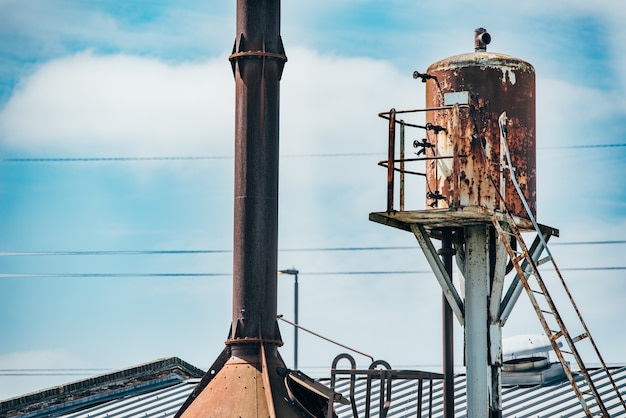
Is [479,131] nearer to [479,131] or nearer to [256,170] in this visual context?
[479,131]

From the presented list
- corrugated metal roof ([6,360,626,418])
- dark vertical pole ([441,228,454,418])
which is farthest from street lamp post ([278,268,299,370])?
dark vertical pole ([441,228,454,418])

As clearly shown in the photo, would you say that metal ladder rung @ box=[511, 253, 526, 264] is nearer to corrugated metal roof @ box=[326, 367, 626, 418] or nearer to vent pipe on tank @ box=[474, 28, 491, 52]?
vent pipe on tank @ box=[474, 28, 491, 52]

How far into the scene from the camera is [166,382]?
3017 cm

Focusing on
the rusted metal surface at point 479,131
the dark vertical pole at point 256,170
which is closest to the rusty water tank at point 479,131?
the rusted metal surface at point 479,131

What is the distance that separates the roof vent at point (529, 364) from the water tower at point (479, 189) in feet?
16.7

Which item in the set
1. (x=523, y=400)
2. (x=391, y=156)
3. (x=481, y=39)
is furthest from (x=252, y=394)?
(x=523, y=400)

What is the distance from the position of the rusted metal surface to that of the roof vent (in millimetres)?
5848

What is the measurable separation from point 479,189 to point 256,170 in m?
3.55

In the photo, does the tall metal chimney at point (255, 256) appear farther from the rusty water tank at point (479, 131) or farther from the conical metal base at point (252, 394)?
the rusty water tank at point (479, 131)

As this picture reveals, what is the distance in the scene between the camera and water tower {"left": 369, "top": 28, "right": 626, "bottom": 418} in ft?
69.2

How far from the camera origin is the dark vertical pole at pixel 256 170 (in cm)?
2114

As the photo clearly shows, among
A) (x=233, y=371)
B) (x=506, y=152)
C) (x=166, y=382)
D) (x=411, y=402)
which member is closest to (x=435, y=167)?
(x=506, y=152)

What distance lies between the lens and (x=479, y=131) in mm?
21219

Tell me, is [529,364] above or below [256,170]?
below
